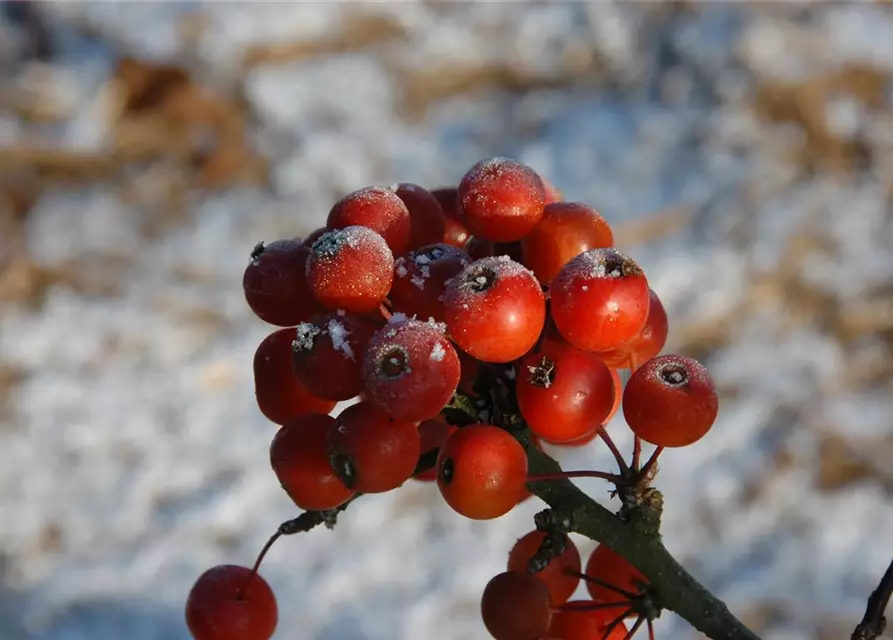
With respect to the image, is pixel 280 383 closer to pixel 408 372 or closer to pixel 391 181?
pixel 408 372

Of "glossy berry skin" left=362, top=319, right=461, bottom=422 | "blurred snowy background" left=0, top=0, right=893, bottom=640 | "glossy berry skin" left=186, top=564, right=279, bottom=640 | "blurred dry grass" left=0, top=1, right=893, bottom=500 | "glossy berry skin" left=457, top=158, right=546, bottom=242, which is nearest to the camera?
"glossy berry skin" left=362, top=319, right=461, bottom=422

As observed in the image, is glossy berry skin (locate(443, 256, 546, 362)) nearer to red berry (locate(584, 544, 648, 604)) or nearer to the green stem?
the green stem

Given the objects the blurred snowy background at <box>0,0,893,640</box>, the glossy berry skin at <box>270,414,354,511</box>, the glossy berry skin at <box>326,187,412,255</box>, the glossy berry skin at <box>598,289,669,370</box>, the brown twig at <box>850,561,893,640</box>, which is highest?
the blurred snowy background at <box>0,0,893,640</box>

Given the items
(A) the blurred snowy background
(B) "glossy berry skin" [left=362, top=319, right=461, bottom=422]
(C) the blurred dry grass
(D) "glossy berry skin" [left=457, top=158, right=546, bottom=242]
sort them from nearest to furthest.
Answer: (B) "glossy berry skin" [left=362, top=319, right=461, bottom=422]
(D) "glossy berry skin" [left=457, top=158, right=546, bottom=242]
(A) the blurred snowy background
(C) the blurred dry grass

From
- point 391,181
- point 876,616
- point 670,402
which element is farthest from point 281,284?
point 391,181

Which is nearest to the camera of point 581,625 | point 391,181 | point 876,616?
point 876,616

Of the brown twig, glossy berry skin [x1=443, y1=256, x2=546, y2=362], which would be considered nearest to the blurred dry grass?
the brown twig

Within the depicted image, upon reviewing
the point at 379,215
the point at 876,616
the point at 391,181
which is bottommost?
the point at 876,616
